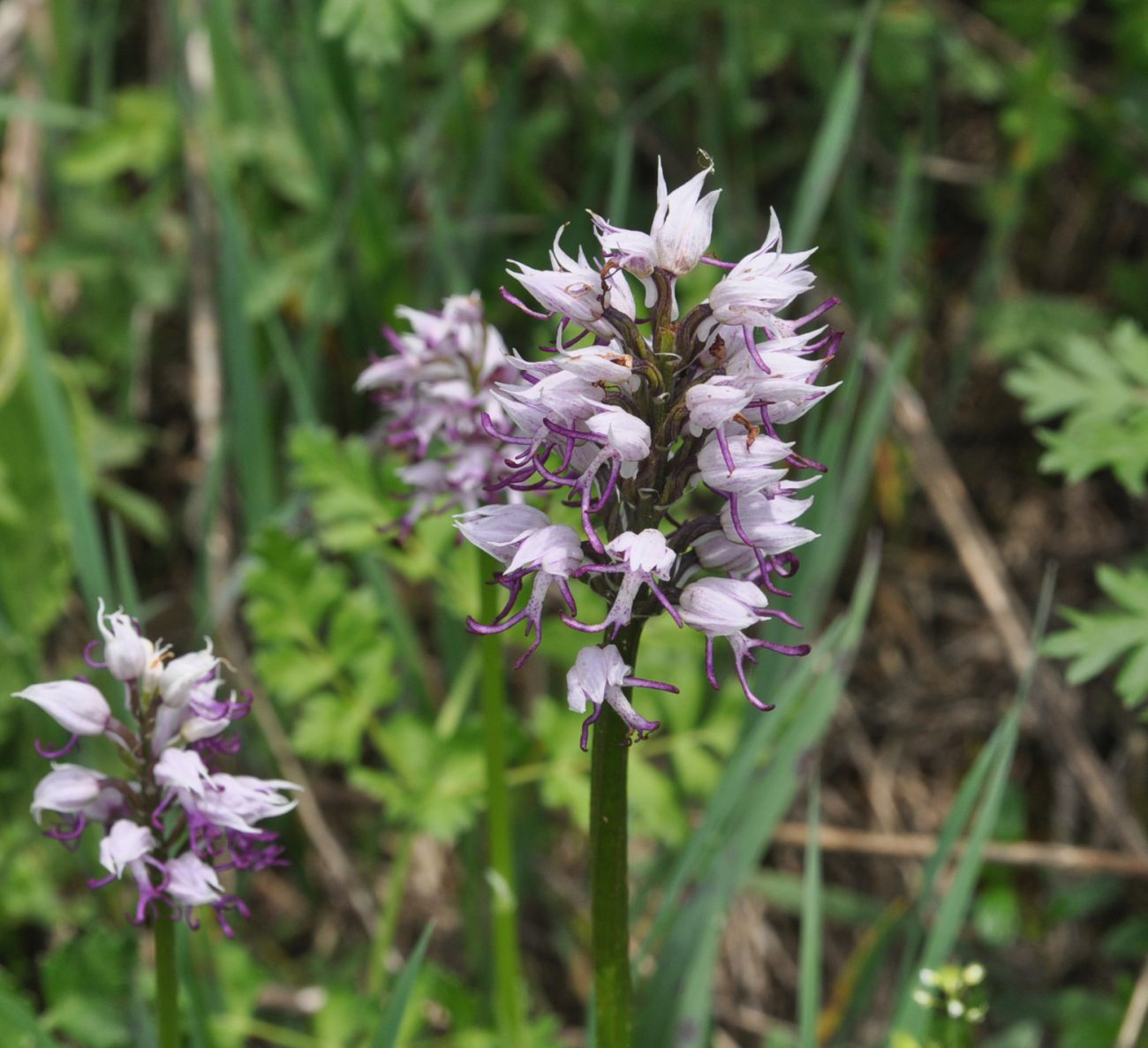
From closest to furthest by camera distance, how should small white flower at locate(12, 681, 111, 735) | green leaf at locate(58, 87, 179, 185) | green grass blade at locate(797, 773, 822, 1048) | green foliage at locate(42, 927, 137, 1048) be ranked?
small white flower at locate(12, 681, 111, 735) → green grass blade at locate(797, 773, 822, 1048) → green foliage at locate(42, 927, 137, 1048) → green leaf at locate(58, 87, 179, 185)

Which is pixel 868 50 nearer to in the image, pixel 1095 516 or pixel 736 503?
pixel 1095 516

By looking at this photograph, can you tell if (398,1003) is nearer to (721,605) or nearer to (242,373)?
(721,605)

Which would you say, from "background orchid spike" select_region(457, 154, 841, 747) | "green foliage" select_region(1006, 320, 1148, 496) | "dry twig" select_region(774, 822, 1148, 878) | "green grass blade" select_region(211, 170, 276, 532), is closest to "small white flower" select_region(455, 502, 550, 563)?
"background orchid spike" select_region(457, 154, 841, 747)

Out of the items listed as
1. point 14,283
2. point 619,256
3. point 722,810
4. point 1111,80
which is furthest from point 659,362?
point 1111,80

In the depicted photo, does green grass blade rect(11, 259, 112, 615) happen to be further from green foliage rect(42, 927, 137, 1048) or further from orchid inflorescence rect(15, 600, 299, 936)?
orchid inflorescence rect(15, 600, 299, 936)

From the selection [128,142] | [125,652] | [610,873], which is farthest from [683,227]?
[128,142]
